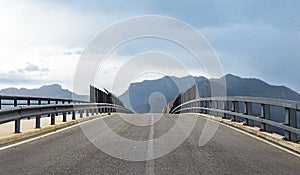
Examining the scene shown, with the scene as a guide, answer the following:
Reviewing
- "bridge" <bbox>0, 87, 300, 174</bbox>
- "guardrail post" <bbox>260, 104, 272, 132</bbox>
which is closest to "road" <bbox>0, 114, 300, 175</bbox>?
"bridge" <bbox>0, 87, 300, 174</bbox>

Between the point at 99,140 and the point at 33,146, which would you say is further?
the point at 99,140

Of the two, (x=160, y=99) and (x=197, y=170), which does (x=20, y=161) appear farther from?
(x=160, y=99)

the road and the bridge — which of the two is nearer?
the road

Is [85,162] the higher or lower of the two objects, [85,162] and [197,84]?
the lower

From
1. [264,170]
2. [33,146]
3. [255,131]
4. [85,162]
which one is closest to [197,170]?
[264,170]

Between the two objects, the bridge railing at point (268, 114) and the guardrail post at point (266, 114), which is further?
the guardrail post at point (266, 114)

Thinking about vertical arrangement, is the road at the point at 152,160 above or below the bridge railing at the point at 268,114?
below

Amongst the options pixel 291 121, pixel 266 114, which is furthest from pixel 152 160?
pixel 266 114

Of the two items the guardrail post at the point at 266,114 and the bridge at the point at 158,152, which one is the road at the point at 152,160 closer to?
the bridge at the point at 158,152

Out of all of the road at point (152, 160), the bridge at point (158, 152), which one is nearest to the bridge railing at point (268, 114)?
the bridge at point (158, 152)

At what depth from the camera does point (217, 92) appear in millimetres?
27844

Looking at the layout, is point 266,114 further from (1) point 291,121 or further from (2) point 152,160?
(2) point 152,160

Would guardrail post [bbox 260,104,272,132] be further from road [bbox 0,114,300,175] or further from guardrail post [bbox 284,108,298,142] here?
guardrail post [bbox 284,108,298,142]

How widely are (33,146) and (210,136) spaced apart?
5686mm
